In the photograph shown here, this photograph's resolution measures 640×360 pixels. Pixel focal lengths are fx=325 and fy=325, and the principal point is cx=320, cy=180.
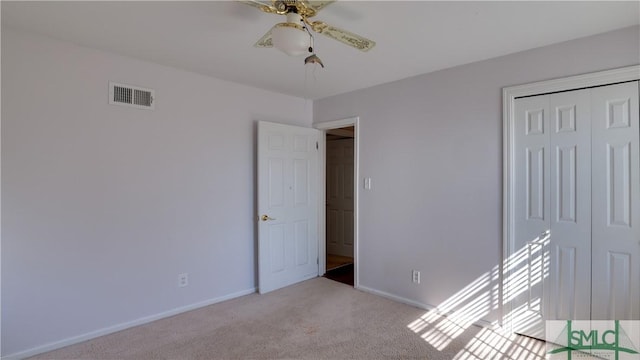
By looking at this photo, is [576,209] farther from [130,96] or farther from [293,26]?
[130,96]

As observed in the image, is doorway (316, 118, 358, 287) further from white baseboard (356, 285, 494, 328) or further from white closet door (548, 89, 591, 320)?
white closet door (548, 89, 591, 320)

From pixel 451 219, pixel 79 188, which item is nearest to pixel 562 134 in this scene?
pixel 451 219

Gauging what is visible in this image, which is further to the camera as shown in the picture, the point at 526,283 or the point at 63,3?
the point at 526,283

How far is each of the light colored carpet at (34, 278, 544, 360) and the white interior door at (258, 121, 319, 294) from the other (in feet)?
1.75

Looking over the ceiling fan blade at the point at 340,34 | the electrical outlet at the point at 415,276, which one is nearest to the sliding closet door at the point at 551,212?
the electrical outlet at the point at 415,276

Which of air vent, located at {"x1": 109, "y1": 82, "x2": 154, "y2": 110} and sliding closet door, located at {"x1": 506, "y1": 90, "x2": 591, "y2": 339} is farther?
air vent, located at {"x1": 109, "y1": 82, "x2": 154, "y2": 110}

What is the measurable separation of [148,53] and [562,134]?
3483 millimetres

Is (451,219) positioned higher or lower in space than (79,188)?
lower

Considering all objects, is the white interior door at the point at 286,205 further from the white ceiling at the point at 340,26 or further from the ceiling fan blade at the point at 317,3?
the ceiling fan blade at the point at 317,3

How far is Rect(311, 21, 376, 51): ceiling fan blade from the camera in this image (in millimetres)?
1708

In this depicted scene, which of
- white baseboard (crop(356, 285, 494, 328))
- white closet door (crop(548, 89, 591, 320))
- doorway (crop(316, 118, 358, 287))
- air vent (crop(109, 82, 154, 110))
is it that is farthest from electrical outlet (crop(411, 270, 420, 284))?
air vent (crop(109, 82, 154, 110))

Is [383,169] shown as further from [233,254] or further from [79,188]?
[79,188]

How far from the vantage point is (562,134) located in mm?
2564

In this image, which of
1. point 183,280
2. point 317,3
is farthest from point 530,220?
point 183,280
